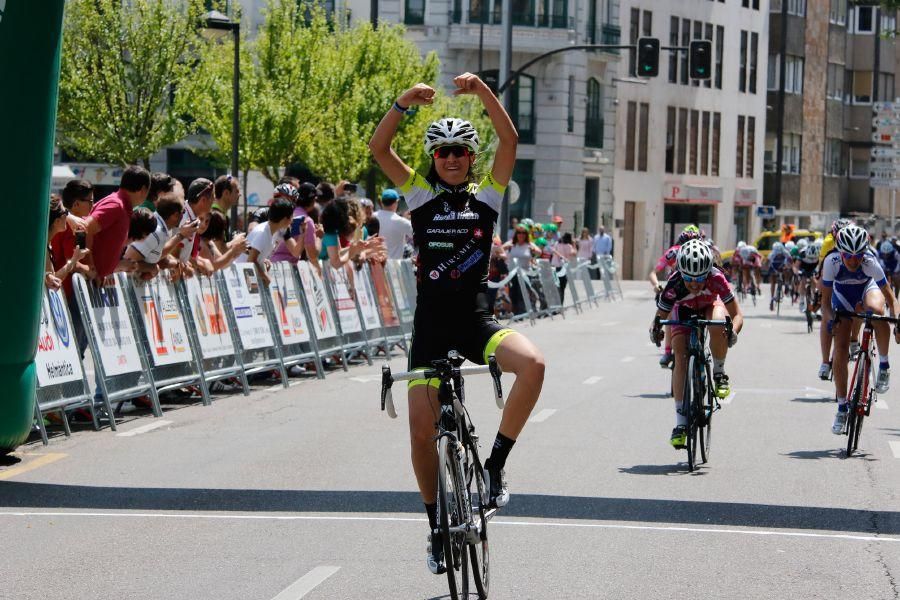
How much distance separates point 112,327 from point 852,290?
5.61 m

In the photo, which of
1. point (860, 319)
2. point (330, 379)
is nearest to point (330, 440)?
point (860, 319)

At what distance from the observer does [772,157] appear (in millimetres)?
80500

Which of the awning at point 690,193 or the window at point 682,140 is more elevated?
the window at point 682,140

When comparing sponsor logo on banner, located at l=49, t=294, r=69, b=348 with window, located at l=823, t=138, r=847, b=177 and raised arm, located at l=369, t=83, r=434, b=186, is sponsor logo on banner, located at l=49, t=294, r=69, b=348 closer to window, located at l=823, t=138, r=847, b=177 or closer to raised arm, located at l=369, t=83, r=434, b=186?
raised arm, located at l=369, t=83, r=434, b=186

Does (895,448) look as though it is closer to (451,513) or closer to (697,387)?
(697,387)

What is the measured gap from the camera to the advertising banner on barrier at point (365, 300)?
20656mm

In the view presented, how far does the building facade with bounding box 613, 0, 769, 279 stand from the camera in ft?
221

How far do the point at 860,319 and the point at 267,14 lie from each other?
1365 inches

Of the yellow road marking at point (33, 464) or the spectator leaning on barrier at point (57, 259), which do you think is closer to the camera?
the yellow road marking at point (33, 464)

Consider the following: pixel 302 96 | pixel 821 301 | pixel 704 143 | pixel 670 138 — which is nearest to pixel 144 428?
pixel 821 301

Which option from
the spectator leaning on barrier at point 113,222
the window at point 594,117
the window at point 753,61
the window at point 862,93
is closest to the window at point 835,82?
the window at point 862,93

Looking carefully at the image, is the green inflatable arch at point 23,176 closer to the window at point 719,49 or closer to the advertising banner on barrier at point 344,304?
the advertising banner on barrier at point 344,304

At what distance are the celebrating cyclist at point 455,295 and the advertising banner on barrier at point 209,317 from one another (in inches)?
326

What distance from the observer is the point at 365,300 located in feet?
68.6
